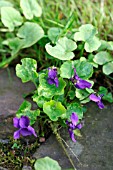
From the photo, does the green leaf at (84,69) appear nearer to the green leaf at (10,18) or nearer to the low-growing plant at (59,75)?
the low-growing plant at (59,75)

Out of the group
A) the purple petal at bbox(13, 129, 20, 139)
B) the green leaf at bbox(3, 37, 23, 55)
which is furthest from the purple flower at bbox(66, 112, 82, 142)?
the green leaf at bbox(3, 37, 23, 55)

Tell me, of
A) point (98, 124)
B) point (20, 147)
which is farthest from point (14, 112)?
point (98, 124)

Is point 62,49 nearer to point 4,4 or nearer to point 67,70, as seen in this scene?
point 67,70

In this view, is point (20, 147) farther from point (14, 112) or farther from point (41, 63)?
point (41, 63)

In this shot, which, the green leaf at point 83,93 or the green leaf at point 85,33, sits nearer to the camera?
the green leaf at point 83,93

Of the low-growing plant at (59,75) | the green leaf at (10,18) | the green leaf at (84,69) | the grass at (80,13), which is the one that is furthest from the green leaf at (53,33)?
the green leaf at (84,69)

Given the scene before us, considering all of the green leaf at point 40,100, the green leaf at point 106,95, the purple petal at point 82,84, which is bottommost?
the green leaf at point 106,95
